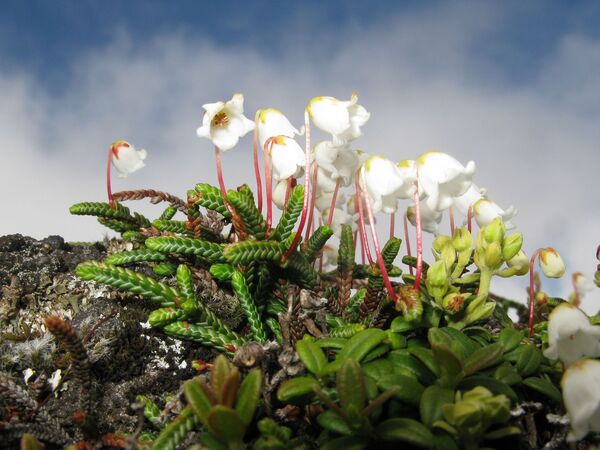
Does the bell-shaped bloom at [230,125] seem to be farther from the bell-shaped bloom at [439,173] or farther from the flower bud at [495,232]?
the flower bud at [495,232]

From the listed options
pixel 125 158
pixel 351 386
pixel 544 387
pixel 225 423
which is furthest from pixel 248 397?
pixel 125 158

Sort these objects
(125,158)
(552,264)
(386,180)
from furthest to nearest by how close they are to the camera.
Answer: (125,158)
(552,264)
(386,180)

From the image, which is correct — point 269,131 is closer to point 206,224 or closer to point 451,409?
point 206,224

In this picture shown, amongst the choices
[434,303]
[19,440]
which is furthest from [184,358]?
[434,303]

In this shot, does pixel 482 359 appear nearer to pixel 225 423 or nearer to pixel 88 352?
pixel 225 423

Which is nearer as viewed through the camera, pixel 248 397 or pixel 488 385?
pixel 248 397

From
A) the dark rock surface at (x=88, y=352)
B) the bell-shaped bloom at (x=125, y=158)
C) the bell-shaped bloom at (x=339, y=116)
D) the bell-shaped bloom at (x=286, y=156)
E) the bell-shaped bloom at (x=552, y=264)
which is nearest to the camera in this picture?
the dark rock surface at (x=88, y=352)

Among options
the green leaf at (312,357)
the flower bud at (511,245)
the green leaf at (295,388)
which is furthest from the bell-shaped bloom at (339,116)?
the green leaf at (295,388)
